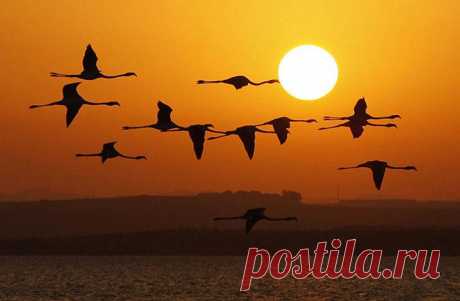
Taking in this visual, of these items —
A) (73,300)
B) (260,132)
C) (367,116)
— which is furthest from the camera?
(73,300)

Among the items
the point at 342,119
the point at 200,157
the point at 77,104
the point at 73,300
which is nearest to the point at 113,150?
the point at 77,104

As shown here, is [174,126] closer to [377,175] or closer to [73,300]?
[377,175]

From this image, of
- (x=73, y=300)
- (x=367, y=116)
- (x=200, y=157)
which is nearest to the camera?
(x=200, y=157)

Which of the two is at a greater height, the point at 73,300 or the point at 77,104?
the point at 73,300

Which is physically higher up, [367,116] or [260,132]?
[367,116]

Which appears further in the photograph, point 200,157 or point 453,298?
point 453,298

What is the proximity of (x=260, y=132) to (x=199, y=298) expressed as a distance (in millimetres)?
156186

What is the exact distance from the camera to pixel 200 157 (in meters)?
39.9

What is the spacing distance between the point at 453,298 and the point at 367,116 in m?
158

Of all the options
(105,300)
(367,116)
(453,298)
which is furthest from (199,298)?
(367,116)

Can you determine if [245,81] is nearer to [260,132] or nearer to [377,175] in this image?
[260,132]

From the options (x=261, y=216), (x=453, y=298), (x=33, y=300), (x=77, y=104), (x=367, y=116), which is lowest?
(x=261, y=216)

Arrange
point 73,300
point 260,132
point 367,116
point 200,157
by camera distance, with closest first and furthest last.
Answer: point 200,157, point 260,132, point 367,116, point 73,300

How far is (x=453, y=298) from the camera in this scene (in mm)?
199125
